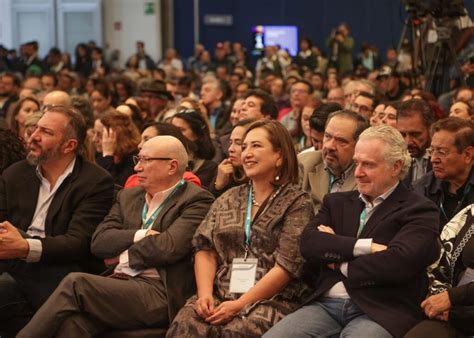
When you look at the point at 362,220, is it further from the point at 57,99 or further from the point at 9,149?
the point at 57,99

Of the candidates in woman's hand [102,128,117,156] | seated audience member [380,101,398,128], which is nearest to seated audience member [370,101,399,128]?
seated audience member [380,101,398,128]

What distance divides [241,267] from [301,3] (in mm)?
19962

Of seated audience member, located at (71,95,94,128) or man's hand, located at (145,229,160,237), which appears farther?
seated audience member, located at (71,95,94,128)

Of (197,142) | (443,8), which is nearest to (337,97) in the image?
(443,8)

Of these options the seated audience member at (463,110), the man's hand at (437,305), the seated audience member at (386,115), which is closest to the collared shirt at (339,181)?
the man's hand at (437,305)

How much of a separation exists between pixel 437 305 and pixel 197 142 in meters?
2.66

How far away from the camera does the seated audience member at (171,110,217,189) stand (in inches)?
221

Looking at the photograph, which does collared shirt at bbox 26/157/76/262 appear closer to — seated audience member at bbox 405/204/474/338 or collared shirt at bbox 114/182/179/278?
collared shirt at bbox 114/182/179/278

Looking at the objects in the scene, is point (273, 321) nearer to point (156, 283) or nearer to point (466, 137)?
point (156, 283)

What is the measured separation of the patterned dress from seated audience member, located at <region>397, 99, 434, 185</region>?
121cm

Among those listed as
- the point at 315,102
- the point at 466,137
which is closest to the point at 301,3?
the point at 315,102

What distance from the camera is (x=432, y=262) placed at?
3.66 meters

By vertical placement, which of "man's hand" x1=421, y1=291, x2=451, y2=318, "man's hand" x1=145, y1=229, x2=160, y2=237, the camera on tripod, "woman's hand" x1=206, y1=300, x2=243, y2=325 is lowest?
"woman's hand" x1=206, y1=300, x2=243, y2=325

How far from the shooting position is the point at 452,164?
428 centimetres
